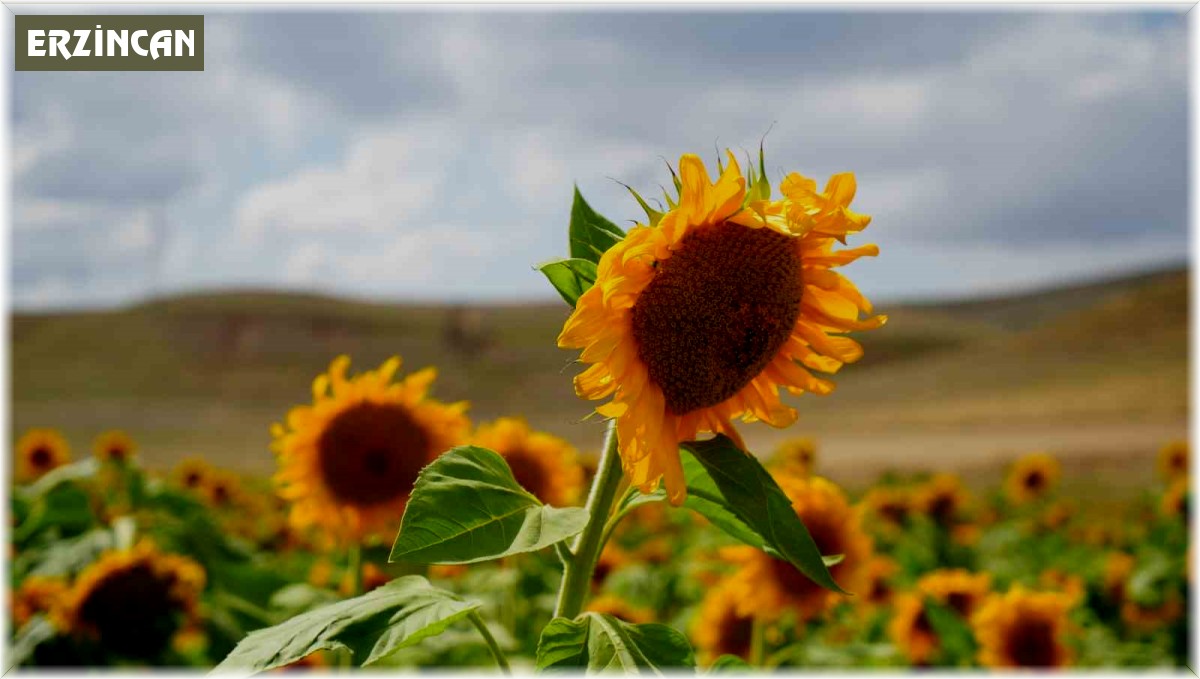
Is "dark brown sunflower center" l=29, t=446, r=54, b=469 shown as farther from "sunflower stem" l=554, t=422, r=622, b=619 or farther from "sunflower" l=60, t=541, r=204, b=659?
"sunflower stem" l=554, t=422, r=622, b=619

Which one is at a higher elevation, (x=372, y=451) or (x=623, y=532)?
(x=372, y=451)

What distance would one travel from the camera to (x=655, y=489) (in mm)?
1063

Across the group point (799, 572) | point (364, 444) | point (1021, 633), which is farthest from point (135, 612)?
point (1021, 633)

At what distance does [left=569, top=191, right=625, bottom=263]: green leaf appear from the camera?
3.55ft

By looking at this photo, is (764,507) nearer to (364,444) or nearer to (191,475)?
(364,444)

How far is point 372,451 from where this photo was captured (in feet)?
6.97

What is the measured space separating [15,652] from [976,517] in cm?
469

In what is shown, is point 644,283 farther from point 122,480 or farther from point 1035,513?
point 1035,513

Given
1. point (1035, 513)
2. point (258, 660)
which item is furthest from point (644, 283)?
point (1035, 513)

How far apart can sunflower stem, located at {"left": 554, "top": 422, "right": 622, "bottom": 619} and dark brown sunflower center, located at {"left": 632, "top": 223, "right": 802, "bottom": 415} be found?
8 centimetres

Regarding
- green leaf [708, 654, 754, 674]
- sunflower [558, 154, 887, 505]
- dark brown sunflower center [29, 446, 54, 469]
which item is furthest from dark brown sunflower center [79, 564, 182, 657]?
dark brown sunflower center [29, 446, 54, 469]

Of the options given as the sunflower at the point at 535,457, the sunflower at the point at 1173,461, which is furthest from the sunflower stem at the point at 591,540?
the sunflower at the point at 1173,461

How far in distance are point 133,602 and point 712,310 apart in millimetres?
2114

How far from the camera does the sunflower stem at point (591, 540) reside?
42.4 inches
